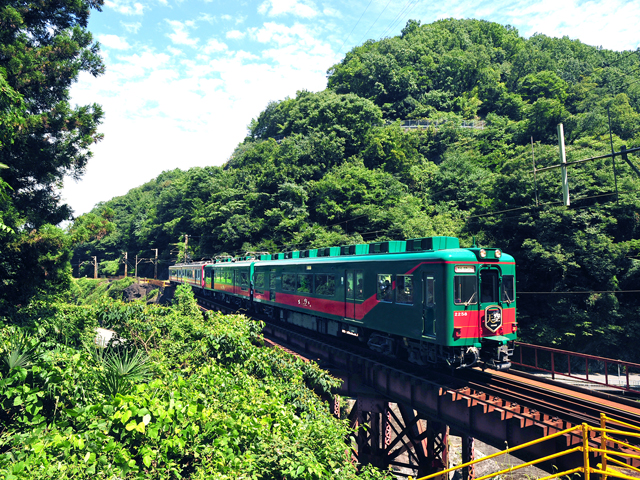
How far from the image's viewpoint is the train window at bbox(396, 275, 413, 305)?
11719 millimetres

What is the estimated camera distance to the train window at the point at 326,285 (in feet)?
53.0

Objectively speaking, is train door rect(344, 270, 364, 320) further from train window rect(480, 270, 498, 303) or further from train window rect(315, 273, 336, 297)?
train window rect(480, 270, 498, 303)

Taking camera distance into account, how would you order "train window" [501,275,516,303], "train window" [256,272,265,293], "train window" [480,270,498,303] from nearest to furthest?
"train window" [480,270,498,303], "train window" [501,275,516,303], "train window" [256,272,265,293]

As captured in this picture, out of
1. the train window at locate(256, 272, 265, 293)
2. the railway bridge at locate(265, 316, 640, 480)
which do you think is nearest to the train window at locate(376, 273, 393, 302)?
the railway bridge at locate(265, 316, 640, 480)

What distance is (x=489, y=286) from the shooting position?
37.3ft

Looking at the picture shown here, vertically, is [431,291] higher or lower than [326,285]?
higher

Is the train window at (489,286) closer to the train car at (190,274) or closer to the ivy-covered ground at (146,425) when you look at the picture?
the ivy-covered ground at (146,425)

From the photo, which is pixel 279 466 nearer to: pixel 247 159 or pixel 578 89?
pixel 247 159

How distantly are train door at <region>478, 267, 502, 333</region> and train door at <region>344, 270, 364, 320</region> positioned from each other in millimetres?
4081

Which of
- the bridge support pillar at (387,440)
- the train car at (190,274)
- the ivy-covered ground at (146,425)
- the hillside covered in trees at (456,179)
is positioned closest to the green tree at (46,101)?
the hillside covered in trees at (456,179)

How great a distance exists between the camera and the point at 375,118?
5678cm

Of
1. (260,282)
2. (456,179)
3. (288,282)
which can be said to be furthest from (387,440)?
(456,179)

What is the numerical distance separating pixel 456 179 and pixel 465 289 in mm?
36391

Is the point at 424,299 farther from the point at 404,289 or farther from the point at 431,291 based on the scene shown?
the point at 404,289
